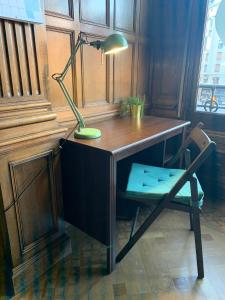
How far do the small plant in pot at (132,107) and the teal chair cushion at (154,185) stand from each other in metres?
0.50

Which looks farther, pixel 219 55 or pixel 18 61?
pixel 219 55

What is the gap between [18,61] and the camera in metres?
1.11

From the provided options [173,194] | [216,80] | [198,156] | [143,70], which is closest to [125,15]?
[143,70]

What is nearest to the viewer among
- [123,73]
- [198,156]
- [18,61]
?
[18,61]

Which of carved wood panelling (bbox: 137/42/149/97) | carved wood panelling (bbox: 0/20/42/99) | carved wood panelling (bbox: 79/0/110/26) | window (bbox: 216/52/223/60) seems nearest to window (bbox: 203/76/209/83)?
window (bbox: 216/52/223/60)

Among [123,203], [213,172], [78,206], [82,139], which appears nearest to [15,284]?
[78,206]

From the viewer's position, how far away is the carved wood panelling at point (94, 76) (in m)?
1.70

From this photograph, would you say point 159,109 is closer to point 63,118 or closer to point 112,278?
point 63,118

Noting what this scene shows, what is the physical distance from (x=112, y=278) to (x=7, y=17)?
147 centimetres

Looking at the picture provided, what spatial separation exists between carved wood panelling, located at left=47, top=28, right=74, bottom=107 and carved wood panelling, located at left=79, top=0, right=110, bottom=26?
0.62 feet

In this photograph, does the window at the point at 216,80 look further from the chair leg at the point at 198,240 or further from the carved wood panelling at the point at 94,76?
the chair leg at the point at 198,240

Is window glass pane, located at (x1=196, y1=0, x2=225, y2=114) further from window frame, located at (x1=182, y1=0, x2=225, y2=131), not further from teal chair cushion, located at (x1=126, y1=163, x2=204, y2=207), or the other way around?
teal chair cushion, located at (x1=126, y1=163, x2=204, y2=207)

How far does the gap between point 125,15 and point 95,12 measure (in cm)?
36

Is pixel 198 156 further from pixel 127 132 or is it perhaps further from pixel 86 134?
pixel 86 134
